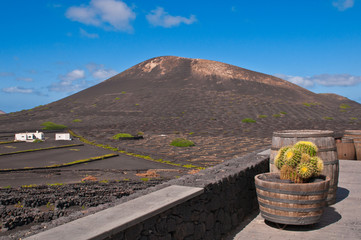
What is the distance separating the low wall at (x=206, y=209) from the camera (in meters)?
3.56

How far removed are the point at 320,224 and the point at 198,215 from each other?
2.68 metres

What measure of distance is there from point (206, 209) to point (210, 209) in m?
0.15

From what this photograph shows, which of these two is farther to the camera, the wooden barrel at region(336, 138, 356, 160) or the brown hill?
the brown hill

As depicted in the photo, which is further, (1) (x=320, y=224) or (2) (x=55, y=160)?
(2) (x=55, y=160)

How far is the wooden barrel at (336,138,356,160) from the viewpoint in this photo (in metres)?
11.8

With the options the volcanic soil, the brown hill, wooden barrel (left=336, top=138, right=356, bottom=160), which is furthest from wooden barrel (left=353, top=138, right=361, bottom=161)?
the brown hill

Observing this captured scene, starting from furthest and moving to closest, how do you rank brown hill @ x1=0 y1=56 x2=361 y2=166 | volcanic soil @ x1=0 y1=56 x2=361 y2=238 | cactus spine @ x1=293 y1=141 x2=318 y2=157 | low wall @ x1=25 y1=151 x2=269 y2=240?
brown hill @ x1=0 y1=56 x2=361 y2=166, volcanic soil @ x1=0 y1=56 x2=361 y2=238, cactus spine @ x1=293 y1=141 x2=318 y2=157, low wall @ x1=25 y1=151 x2=269 y2=240

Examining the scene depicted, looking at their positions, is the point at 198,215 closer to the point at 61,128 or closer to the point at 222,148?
the point at 222,148

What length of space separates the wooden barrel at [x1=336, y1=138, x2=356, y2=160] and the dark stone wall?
5923 mm

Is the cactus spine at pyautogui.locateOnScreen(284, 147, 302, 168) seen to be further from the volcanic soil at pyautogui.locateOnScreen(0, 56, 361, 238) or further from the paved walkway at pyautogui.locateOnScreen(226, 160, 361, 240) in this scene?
the volcanic soil at pyautogui.locateOnScreen(0, 56, 361, 238)

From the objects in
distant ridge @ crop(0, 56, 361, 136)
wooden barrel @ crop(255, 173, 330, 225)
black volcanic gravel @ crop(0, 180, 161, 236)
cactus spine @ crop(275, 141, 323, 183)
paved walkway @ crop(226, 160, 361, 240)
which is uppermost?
distant ridge @ crop(0, 56, 361, 136)

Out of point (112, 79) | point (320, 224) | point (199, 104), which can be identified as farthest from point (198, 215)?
point (112, 79)

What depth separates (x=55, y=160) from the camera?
22.0 metres

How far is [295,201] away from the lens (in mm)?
5199
